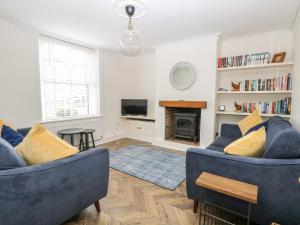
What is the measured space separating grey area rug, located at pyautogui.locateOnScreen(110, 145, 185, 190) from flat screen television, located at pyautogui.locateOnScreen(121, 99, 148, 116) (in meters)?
1.15

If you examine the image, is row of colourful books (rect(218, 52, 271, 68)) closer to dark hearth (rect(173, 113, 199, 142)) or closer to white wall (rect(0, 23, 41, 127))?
dark hearth (rect(173, 113, 199, 142))

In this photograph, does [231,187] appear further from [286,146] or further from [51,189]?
[51,189]

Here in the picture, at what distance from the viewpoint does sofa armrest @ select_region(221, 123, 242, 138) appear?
294cm

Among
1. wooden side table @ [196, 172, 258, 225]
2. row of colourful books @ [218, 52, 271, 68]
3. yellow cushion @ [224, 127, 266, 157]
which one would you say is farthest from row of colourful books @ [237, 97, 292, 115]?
wooden side table @ [196, 172, 258, 225]

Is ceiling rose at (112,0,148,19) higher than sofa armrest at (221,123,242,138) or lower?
higher

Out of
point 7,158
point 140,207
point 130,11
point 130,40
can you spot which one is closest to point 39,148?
point 7,158

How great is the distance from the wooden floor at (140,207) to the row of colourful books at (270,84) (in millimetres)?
2307

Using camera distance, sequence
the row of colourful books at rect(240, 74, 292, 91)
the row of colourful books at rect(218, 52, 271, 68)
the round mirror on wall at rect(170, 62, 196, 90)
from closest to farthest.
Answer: the row of colourful books at rect(240, 74, 292, 91) < the row of colourful books at rect(218, 52, 271, 68) < the round mirror on wall at rect(170, 62, 196, 90)

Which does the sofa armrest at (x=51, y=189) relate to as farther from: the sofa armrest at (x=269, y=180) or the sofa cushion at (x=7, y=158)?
the sofa armrest at (x=269, y=180)

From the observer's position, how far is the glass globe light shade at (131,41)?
6.21 feet

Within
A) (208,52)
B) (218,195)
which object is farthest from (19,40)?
(218,195)

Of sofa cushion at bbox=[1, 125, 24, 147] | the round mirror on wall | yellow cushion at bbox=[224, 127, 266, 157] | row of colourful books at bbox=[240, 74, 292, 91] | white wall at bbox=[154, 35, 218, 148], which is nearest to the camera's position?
yellow cushion at bbox=[224, 127, 266, 157]

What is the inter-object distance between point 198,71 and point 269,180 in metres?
2.76

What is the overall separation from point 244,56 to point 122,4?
8.43ft
